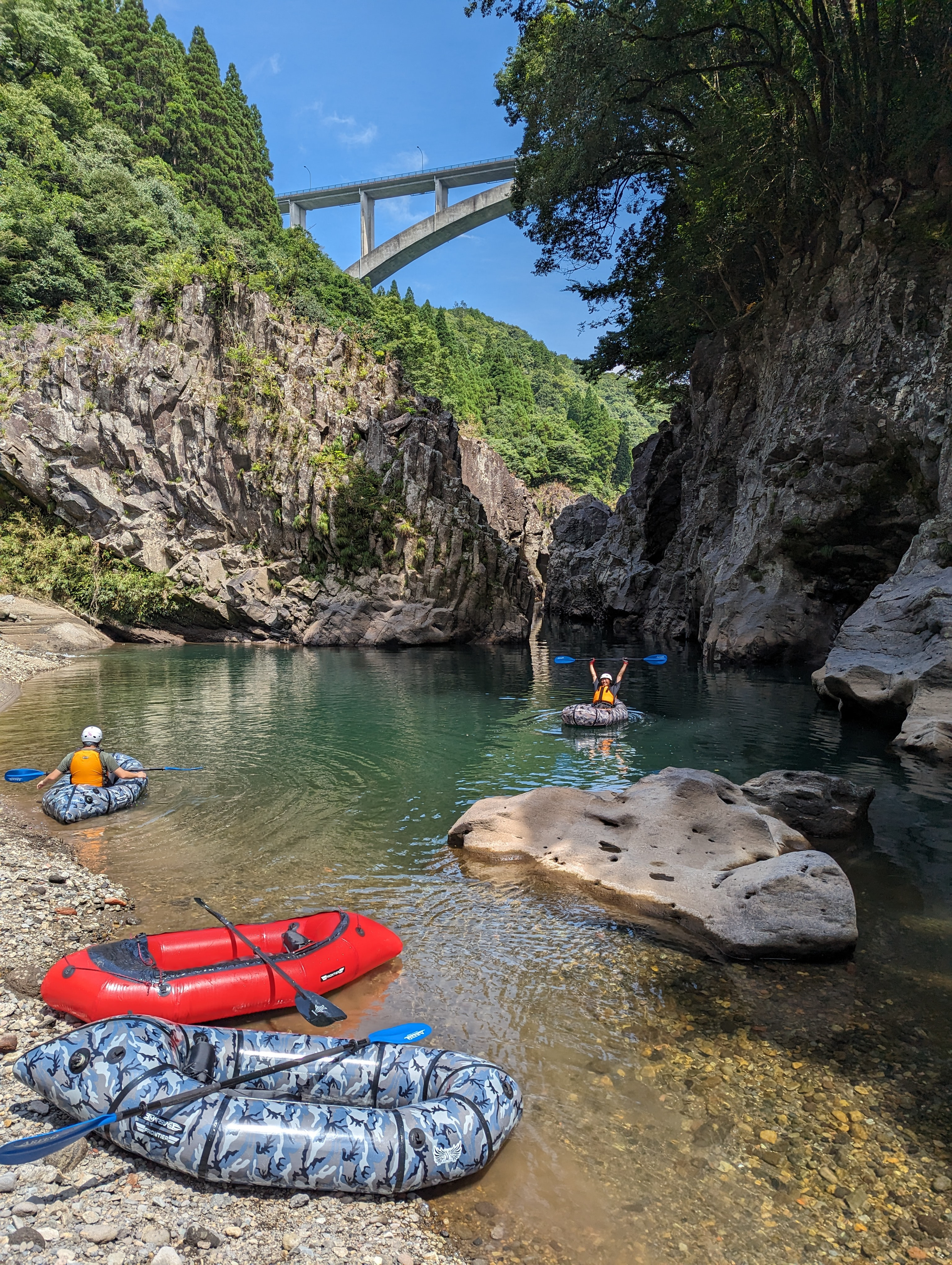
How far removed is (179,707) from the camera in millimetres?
17484

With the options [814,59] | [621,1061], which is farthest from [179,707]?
[814,59]

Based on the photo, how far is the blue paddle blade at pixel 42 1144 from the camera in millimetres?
3061

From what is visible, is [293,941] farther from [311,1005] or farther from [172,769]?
[172,769]

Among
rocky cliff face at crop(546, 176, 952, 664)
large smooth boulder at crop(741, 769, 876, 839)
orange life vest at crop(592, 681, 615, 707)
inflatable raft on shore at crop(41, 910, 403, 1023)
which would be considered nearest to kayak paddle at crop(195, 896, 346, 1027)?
inflatable raft on shore at crop(41, 910, 403, 1023)

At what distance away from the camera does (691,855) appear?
7.33 m

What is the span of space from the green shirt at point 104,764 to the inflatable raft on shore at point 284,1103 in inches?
256

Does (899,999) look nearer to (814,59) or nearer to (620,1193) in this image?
(620,1193)

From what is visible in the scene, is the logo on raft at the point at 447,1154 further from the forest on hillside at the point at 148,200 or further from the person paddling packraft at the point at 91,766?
the forest on hillside at the point at 148,200

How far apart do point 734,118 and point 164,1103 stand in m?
23.1

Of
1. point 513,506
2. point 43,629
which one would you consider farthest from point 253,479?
point 513,506

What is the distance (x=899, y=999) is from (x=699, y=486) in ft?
88.2

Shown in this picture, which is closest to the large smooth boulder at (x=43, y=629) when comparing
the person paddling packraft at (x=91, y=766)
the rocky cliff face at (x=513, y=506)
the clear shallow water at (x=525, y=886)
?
the clear shallow water at (x=525, y=886)

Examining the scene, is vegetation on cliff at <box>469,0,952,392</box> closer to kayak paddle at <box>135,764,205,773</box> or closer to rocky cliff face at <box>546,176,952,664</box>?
rocky cliff face at <box>546,176,952,664</box>

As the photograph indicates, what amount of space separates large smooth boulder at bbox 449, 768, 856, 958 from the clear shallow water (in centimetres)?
31
